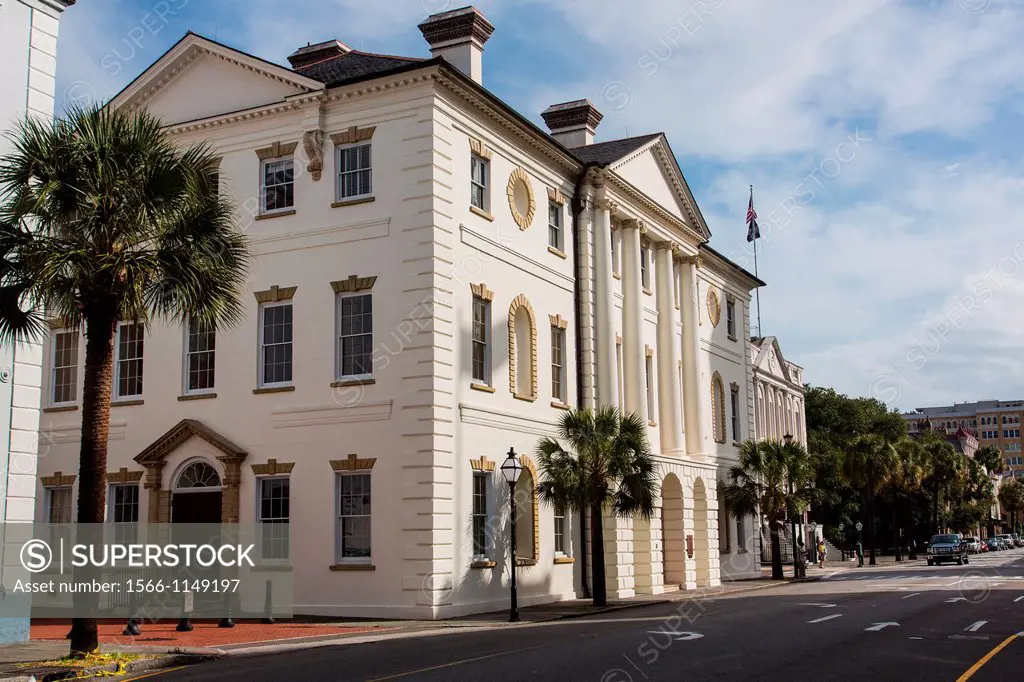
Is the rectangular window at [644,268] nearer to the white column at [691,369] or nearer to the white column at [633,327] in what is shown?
the white column at [633,327]

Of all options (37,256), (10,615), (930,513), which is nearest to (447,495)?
(10,615)

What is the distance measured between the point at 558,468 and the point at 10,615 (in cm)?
1347

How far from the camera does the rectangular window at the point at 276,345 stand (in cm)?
2594

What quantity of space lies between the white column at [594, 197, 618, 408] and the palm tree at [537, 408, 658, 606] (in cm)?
414

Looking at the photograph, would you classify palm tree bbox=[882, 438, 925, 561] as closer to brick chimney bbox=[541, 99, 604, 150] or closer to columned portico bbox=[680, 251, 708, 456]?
columned portico bbox=[680, 251, 708, 456]

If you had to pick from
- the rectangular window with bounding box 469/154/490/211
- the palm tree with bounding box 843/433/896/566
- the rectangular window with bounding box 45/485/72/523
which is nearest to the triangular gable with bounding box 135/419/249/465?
the rectangular window with bounding box 45/485/72/523

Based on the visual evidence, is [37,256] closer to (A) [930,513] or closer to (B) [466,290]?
(B) [466,290]

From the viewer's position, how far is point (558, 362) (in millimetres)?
31031

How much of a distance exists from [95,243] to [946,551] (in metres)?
54.7

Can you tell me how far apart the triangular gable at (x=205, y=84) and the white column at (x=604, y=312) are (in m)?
10.7

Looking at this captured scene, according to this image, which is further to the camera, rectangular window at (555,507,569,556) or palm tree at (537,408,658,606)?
rectangular window at (555,507,569,556)

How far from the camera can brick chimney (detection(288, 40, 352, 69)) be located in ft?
101

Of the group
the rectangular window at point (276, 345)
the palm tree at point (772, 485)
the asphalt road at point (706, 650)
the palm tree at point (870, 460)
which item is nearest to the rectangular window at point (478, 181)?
the rectangular window at point (276, 345)

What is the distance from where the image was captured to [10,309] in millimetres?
16203
